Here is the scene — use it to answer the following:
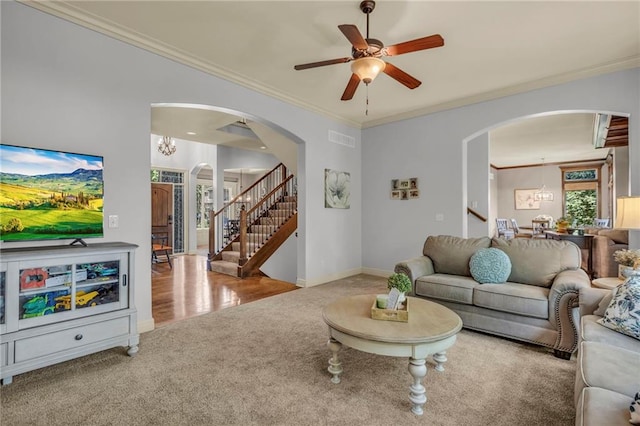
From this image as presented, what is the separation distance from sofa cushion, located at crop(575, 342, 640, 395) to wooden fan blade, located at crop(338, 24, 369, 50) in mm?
2446

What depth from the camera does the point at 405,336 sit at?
195cm

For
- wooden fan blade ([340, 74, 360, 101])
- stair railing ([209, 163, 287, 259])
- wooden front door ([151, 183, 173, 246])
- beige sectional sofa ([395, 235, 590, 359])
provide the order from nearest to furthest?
beige sectional sofa ([395, 235, 590, 359]) → wooden fan blade ([340, 74, 360, 101]) → stair railing ([209, 163, 287, 259]) → wooden front door ([151, 183, 173, 246])

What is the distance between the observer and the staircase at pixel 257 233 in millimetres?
6148

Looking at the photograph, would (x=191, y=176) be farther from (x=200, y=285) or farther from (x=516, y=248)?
(x=516, y=248)

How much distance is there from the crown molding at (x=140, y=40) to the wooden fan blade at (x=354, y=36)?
211 centimetres

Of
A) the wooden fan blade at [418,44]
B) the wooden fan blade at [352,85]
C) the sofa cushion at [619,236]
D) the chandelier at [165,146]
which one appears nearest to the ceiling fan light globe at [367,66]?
the wooden fan blade at [418,44]

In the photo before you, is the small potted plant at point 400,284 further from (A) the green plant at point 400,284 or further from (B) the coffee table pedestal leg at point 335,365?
(B) the coffee table pedestal leg at point 335,365

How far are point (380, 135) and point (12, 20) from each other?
506 centimetres

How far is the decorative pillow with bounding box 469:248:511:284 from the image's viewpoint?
319 cm

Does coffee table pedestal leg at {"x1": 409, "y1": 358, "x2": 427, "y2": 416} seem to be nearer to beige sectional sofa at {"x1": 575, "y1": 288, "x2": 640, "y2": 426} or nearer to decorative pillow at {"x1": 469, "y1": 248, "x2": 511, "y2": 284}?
beige sectional sofa at {"x1": 575, "y1": 288, "x2": 640, "y2": 426}

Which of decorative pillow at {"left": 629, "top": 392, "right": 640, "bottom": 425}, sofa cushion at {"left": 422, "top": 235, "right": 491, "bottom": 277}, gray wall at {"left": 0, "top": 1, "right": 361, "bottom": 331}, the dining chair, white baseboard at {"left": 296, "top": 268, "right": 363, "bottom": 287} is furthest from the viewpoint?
the dining chair

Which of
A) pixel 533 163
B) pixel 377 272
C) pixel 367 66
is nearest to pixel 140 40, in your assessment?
pixel 367 66

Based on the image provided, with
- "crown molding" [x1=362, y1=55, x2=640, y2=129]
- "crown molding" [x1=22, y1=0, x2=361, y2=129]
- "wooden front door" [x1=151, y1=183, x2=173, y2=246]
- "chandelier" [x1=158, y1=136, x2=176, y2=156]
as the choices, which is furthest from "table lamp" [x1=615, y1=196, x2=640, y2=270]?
"wooden front door" [x1=151, y1=183, x2=173, y2=246]

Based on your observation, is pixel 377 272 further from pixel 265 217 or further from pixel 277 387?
pixel 277 387
